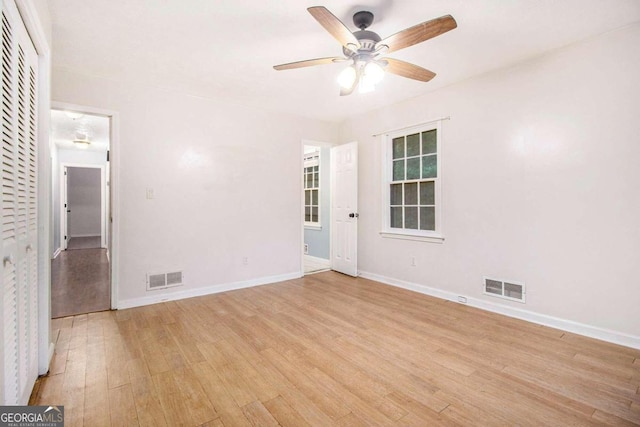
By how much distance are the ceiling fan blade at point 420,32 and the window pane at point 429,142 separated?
1.90 metres

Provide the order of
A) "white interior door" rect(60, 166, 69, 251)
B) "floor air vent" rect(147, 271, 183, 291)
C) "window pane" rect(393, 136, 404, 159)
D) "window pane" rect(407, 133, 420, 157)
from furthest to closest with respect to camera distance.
→ 1. "white interior door" rect(60, 166, 69, 251)
2. "window pane" rect(393, 136, 404, 159)
3. "window pane" rect(407, 133, 420, 157)
4. "floor air vent" rect(147, 271, 183, 291)

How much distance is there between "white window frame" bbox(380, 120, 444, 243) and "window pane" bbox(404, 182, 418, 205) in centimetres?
27

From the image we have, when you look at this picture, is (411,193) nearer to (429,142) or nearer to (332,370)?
(429,142)

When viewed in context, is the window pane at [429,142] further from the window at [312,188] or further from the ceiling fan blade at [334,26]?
the window at [312,188]

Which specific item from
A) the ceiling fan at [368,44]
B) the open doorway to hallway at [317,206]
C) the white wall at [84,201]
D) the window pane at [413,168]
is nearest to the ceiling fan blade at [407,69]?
the ceiling fan at [368,44]

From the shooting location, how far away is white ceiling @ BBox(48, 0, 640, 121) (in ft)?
7.11

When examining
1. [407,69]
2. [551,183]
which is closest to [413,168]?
[551,183]

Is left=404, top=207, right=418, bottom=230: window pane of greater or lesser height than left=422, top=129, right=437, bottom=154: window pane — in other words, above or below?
below

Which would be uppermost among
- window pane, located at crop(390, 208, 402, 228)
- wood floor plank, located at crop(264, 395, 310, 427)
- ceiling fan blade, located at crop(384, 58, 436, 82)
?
ceiling fan blade, located at crop(384, 58, 436, 82)

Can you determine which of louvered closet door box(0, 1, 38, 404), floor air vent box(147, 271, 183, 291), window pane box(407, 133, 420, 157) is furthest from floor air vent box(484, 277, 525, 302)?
louvered closet door box(0, 1, 38, 404)

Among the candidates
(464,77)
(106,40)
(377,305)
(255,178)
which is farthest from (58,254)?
(464,77)

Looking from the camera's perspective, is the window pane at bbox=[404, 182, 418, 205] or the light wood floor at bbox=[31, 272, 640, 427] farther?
the window pane at bbox=[404, 182, 418, 205]
